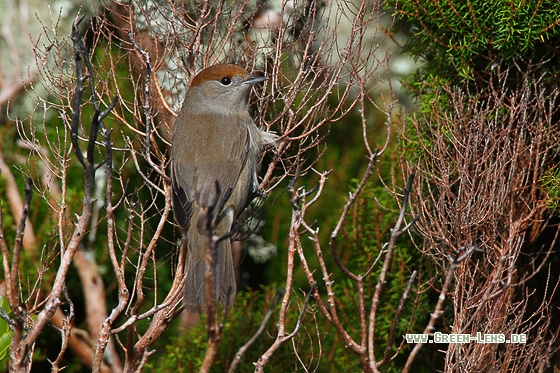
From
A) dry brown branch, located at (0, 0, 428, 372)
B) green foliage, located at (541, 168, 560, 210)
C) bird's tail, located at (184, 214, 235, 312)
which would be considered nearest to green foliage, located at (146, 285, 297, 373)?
dry brown branch, located at (0, 0, 428, 372)

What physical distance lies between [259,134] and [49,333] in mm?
2967

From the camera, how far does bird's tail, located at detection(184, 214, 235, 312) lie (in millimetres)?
2791

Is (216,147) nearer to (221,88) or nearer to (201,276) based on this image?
(221,88)

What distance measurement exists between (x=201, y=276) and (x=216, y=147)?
992 mm

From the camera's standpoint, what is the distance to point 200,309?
→ 109 inches

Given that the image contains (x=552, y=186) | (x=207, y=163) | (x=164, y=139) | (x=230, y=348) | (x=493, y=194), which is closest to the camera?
(x=493, y=194)

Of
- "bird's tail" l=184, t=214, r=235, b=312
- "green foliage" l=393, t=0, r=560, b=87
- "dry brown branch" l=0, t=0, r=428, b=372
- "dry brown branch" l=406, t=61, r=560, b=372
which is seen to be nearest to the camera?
"dry brown branch" l=0, t=0, r=428, b=372

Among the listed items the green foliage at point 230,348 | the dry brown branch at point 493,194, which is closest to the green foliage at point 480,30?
the dry brown branch at point 493,194

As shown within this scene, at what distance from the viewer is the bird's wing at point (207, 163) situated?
3.44 m

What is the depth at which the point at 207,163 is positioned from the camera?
3.63m

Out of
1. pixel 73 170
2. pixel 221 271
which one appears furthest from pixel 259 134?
pixel 73 170

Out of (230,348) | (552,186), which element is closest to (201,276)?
(230,348)

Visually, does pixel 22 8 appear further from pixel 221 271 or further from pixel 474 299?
pixel 474 299

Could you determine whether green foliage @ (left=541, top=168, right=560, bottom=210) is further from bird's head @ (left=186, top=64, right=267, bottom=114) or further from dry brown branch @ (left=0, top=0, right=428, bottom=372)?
bird's head @ (left=186, top=64, right=267, bottom=114)
